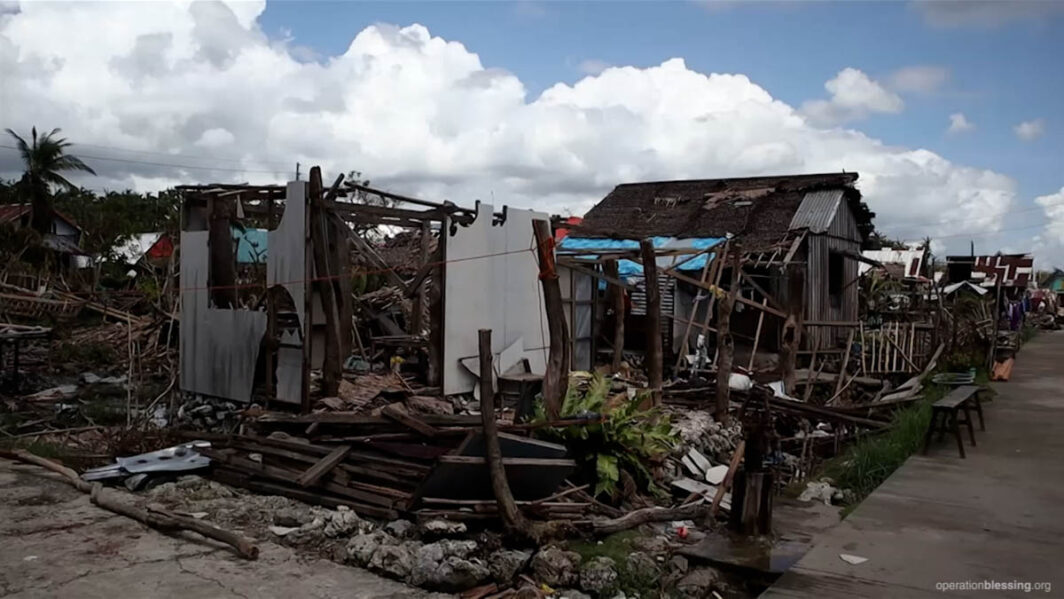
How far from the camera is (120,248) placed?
110 ft

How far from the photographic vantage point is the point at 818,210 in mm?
20000

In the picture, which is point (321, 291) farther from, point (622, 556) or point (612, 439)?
point (622, 556)

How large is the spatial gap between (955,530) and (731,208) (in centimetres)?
1507

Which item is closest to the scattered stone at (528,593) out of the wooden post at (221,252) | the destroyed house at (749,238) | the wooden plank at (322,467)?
the wooden plank at (322,467)

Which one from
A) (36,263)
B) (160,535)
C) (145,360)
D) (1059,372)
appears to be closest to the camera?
(160,535)

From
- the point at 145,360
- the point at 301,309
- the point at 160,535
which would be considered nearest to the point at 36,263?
the point at 145,360

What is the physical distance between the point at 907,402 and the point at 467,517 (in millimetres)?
8993

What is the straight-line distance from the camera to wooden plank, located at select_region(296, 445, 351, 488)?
24.3ft

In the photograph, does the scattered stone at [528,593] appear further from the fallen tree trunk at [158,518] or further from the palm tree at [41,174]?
the palm tree at [41,174]

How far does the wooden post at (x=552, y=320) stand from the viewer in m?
8.33

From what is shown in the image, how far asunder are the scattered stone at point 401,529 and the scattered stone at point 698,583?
2210mm

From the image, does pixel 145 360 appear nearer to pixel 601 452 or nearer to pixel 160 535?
pixel 160 535

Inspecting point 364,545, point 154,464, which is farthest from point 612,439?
point 154,464

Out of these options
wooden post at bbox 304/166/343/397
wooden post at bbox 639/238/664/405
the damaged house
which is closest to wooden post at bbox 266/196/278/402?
the damaged house
